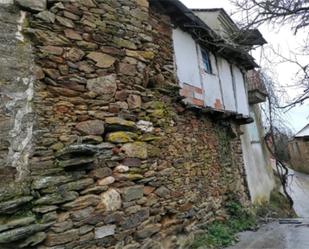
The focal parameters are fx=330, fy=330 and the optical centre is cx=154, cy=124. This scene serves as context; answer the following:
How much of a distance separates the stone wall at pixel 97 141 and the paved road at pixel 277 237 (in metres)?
1.32

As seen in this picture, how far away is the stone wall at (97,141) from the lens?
324 cm

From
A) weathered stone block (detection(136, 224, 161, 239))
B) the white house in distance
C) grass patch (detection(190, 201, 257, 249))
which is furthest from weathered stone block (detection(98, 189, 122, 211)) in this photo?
the white house in distance

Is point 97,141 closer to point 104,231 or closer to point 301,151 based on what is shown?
point 104,231

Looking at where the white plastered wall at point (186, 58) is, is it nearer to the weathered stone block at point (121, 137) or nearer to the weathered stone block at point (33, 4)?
the weathered stone block at point (121, 137)

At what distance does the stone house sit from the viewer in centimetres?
2224

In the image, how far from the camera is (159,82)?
514 cm

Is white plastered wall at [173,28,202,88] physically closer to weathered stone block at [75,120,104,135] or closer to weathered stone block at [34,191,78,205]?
weathered stone block at [75,120,104,135]

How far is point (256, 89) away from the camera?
10.5 metres

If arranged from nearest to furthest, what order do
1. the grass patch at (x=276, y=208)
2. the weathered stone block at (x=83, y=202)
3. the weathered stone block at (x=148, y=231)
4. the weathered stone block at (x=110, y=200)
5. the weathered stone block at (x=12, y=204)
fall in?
the weathered stone block at (x=12, y=204) → the weathered stone block at (x=83, y=202) → the weathered stone block at (x=110, y=200) → the weathered stone block at (x=148, y=231) → the grass patch at (x=276, y=208)

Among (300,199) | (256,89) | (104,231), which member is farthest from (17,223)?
(300,199)

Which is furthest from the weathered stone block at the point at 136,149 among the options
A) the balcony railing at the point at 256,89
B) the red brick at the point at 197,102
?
the balcony railing at the point at 256,89

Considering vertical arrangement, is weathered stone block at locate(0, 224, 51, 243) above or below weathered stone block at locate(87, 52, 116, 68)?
below

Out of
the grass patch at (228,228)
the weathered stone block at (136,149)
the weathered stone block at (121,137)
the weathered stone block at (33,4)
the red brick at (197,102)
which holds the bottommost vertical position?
the grass patch at (228,228)

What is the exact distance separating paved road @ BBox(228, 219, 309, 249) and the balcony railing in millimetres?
4544
